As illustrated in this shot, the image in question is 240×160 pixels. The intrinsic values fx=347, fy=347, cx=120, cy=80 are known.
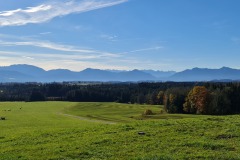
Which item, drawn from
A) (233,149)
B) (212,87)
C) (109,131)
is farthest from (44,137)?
(212,87)

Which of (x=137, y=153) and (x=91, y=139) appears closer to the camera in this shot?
(x=137, y=153)

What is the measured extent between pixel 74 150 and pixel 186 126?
999 cm

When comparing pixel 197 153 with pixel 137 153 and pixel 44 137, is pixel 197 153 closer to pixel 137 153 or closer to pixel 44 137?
pixel 137 153

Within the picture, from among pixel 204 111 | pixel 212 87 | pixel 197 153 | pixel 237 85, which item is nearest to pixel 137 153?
pixel 197 153

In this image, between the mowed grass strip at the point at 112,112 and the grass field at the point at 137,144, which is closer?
the grass field at the point at 137,144

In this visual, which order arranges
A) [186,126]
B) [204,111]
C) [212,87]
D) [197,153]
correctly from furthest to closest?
[212,87]
[204,111]
[186,126]
[197,153]

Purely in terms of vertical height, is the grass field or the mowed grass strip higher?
the grass field

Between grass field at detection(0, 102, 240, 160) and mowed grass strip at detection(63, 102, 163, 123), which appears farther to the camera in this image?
mowed grass strip at detection(63, 102, 163, 123)

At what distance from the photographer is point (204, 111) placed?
11719 cm

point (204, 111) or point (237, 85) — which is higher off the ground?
point (237, 85)

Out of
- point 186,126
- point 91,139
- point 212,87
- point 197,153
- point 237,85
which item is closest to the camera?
point 197,153

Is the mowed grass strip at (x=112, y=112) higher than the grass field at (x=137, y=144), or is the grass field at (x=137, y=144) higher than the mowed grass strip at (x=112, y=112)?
the grass field at (x=137, y=144)

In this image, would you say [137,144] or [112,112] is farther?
[112,112]

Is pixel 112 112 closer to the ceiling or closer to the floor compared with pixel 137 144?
closer to the floor
